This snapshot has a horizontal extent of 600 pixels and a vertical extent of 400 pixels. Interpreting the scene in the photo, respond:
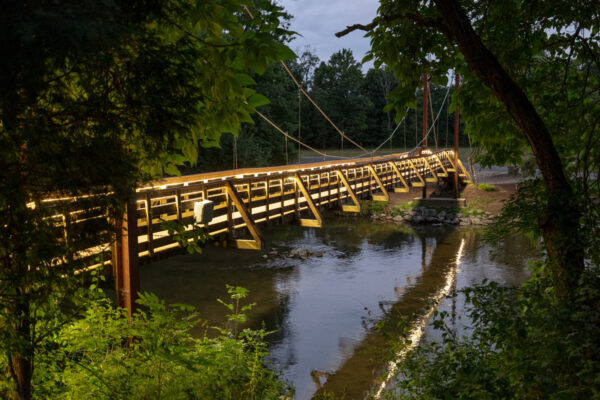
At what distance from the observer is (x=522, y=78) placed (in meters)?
3.88

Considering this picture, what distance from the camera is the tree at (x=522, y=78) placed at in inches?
129

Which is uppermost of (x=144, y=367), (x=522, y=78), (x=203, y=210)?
(x=522, y=78)

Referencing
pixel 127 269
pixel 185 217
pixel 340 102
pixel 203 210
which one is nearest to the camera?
pixel 127 269

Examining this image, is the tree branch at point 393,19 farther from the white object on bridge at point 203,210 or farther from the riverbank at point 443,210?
the riverbank at point 443,210

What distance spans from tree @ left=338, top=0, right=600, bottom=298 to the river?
2.81 meters

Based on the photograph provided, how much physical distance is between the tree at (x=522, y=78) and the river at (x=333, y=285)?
9.21ft

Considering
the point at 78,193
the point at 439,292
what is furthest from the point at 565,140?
the point at 439,292

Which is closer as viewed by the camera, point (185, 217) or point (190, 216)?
point (190, 216)

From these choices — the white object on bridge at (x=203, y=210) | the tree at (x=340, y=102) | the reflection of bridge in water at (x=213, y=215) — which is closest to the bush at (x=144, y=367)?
the reflection of bridge in water at (x=213, y=215)

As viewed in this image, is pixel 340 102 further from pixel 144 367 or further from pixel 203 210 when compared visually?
pixel 144 367

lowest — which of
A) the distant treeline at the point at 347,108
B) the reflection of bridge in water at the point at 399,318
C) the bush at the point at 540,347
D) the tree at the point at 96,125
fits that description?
the reflection of bridge in water at the point at 399,318

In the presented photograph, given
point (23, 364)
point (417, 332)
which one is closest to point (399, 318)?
point (417, 332)

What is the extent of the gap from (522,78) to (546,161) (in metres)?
0.87

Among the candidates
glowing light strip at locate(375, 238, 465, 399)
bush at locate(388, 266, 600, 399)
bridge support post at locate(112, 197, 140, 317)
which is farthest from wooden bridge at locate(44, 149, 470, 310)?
glowing light strip at locate(375, 238, 465, 399)
